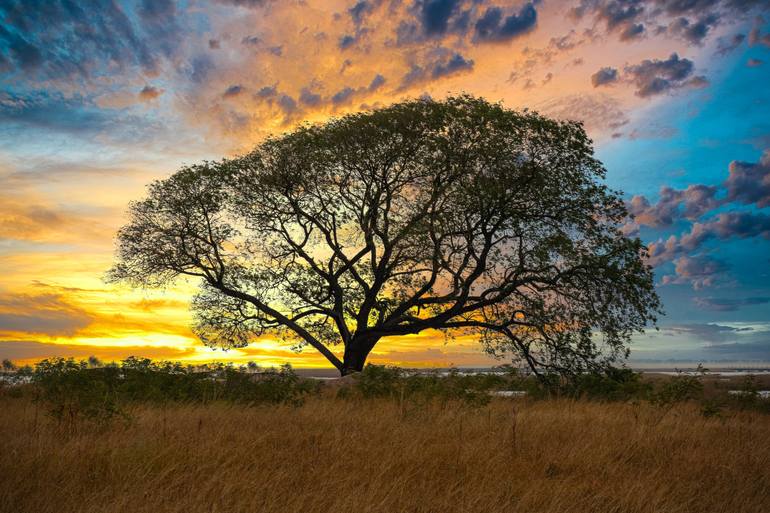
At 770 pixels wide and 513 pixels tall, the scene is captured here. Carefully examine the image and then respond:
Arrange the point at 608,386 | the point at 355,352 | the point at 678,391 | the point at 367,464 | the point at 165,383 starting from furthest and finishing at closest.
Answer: the point at 355,352
the point at 608,386
the point at 678,391
the point at 165,383
the point at 367,464

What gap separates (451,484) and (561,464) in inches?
96.1

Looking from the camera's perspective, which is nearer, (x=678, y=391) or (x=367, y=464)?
(x=367, y=464)

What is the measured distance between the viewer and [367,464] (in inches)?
322

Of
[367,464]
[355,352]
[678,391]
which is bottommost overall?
[367,464]

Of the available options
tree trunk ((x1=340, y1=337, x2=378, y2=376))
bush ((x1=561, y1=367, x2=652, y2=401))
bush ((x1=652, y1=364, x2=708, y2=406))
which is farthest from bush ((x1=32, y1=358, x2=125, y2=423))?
bush ((x1=561, y1=367, x2=652, y2=401))

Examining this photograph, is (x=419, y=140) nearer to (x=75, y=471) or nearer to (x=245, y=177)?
(x=245, y=177)

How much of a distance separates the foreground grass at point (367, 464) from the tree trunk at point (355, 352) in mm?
14828

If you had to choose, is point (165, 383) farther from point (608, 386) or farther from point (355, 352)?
point (608, 386)

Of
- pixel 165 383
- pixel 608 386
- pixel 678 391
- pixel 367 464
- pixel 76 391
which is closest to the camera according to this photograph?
pixel 367 464

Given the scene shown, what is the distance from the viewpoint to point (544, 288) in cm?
2422

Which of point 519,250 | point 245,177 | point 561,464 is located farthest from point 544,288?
point 561,464

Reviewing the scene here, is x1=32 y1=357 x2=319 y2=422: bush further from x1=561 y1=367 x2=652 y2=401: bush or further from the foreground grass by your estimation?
x1=561 y1=367 x2=652 y2=401: bush

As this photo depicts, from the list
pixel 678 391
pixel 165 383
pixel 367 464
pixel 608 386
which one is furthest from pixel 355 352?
pixel 367 464

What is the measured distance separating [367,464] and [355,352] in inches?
770
